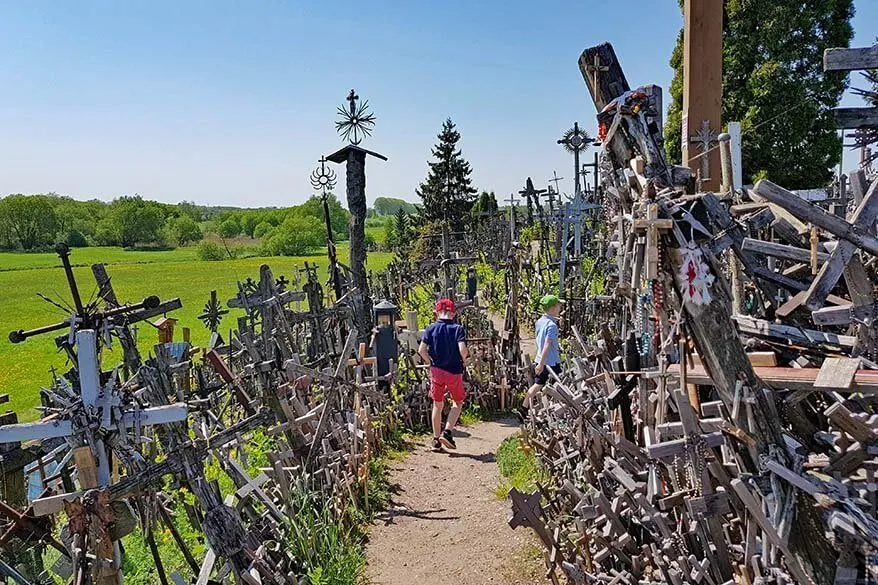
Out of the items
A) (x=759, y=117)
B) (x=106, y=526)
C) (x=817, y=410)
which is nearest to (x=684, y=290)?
(x=817, y=410)

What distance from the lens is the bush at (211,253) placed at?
5612 cm

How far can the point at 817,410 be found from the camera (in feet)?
11.5

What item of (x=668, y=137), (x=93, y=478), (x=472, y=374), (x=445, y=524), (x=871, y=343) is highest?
(x=668, y=137)

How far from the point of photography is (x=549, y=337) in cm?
700

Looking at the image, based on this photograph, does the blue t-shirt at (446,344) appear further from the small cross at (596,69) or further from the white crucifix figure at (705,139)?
the small cross at (596,69)

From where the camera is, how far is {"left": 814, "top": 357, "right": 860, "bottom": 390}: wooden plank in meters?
→ 2.82

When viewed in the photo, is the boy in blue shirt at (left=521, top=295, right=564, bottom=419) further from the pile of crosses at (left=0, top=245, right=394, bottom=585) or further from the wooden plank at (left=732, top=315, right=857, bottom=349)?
the wooden plank at (left=732, top=315, right=857, bottom=349)

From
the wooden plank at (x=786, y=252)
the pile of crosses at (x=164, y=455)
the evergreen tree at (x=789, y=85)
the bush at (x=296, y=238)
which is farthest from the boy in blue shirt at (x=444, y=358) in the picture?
the bush at (x=296, y=238)

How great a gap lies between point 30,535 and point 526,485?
3.90m

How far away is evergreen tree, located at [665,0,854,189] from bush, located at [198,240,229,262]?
154 ft

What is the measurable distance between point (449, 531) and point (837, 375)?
358 cm

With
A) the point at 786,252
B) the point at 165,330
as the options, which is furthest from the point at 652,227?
the point at 165,330

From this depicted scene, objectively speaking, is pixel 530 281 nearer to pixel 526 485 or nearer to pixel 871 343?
pixel 526 485

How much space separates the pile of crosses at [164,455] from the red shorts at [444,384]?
0.71 metres
